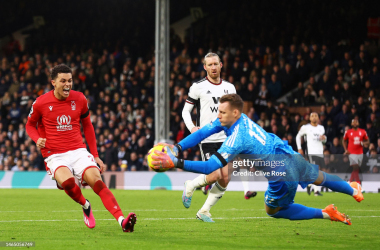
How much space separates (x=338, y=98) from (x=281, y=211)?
1125 cm

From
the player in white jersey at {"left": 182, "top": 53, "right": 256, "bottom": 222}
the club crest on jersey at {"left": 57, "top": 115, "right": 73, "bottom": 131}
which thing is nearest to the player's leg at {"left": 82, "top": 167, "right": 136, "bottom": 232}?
the club crest on jersey at {"left": 57, "top": 115, "right": 73, "bottom": 131}

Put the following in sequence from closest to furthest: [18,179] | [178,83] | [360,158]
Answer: [360,158], [18,179], [178,83]

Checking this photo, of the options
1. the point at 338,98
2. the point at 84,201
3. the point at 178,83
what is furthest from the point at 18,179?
the point at 84,201

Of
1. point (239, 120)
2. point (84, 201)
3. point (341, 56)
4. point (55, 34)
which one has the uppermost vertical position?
point (55, 34)

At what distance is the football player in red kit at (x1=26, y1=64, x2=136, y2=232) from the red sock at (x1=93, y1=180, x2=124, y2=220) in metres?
0.03

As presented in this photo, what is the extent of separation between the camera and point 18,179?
56.8ft

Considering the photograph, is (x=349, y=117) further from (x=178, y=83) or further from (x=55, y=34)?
(x=55, y=34)

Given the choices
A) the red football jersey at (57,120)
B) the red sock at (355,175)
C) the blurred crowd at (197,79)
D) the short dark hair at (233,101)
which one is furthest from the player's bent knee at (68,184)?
the blurred crowd at (197,79)

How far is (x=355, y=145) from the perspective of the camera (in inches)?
563

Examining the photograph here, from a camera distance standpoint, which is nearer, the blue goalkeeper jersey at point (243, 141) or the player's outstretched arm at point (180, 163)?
the player's outstretched arm at point (180, 163)

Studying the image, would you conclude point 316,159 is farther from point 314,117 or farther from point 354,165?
point 354,165

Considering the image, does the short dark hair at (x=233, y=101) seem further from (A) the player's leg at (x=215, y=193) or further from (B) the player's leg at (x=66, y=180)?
(B) the player's leg at (x=66, y=180)

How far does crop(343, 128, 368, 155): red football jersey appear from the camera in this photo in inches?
559

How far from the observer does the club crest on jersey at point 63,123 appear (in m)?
6.51
